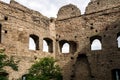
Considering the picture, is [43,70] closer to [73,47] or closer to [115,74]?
[73,47]

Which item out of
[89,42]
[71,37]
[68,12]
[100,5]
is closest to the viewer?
[89,42]

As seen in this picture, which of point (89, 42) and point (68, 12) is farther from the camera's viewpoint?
point (68, 12)

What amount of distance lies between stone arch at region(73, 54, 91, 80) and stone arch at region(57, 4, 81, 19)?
2943mm

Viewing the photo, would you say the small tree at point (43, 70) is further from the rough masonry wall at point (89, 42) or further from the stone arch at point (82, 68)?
the rough masonry wall at point (89, 42)

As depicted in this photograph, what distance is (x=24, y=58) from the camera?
12.9 m

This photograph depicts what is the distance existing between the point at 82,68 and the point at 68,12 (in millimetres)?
4067

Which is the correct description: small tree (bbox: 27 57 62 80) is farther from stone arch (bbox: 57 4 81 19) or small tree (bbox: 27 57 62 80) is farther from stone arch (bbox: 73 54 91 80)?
stone arch (bbox: 57 4 81 19)

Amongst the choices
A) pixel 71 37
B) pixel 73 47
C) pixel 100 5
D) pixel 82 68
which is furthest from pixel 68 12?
pixel 82 68

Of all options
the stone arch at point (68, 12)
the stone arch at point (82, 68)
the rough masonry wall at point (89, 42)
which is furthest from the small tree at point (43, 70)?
the stone arch at point (68, 12)

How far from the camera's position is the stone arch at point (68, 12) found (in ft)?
50.5

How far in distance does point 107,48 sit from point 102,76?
1653mm

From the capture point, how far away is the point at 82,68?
14.2 m

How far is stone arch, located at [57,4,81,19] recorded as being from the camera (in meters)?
15.4

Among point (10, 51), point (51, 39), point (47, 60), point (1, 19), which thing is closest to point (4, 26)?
point (1, 19)
